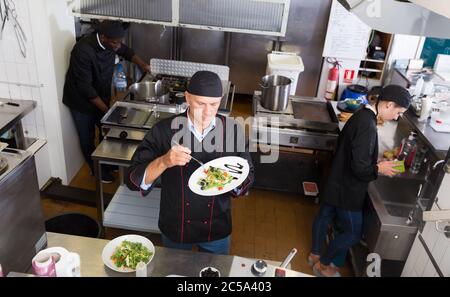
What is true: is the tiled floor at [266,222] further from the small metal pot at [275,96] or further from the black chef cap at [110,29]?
the black chef cap at [110,29]

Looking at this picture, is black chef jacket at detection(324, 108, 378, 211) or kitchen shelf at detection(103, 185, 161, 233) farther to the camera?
kitchen shelf at detection(103, 185, 161, 233)

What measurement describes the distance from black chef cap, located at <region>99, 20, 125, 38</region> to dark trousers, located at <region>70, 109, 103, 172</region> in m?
0.78

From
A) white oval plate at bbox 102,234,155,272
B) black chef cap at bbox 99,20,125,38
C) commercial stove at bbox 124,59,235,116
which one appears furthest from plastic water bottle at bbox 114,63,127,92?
white oval plate at bbox 102,234,155,272

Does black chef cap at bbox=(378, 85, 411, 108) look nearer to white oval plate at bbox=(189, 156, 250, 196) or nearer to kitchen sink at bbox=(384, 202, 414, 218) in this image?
kitchen sink at bbox=(384, 202, 414, 218)

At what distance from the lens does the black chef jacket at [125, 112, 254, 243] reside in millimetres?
1970

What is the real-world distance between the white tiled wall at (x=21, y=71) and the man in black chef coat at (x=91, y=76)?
0.26 meters

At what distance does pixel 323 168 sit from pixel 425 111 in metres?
1.10

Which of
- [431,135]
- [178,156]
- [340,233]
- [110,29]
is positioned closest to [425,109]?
[431,135]

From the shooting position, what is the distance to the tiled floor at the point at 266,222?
10.4 feet

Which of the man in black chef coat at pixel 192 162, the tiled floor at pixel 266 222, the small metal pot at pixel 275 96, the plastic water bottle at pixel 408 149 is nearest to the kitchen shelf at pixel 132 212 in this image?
the tiled floor at pixel 266 222

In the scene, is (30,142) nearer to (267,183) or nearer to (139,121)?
(139,121)

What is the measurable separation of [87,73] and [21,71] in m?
0.51
